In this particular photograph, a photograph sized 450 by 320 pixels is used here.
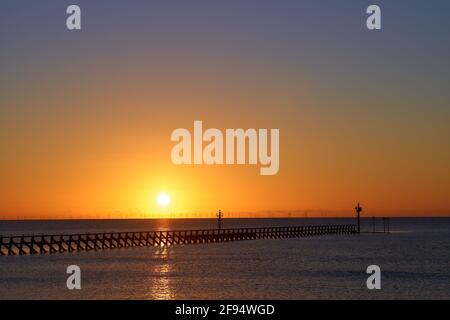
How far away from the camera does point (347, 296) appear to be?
40.4 metres

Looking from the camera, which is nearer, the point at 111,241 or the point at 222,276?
the point at 222,276

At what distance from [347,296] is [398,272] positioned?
58.6ft

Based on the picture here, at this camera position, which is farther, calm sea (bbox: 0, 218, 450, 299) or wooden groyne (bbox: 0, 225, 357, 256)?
wooden groyne (bbox: 0, 225, 357, 256)

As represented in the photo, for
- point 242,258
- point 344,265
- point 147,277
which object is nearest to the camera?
point 147,277

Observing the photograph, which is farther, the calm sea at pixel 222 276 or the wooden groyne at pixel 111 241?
the wooden groyne at pixel 111 241

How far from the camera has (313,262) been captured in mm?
66938
